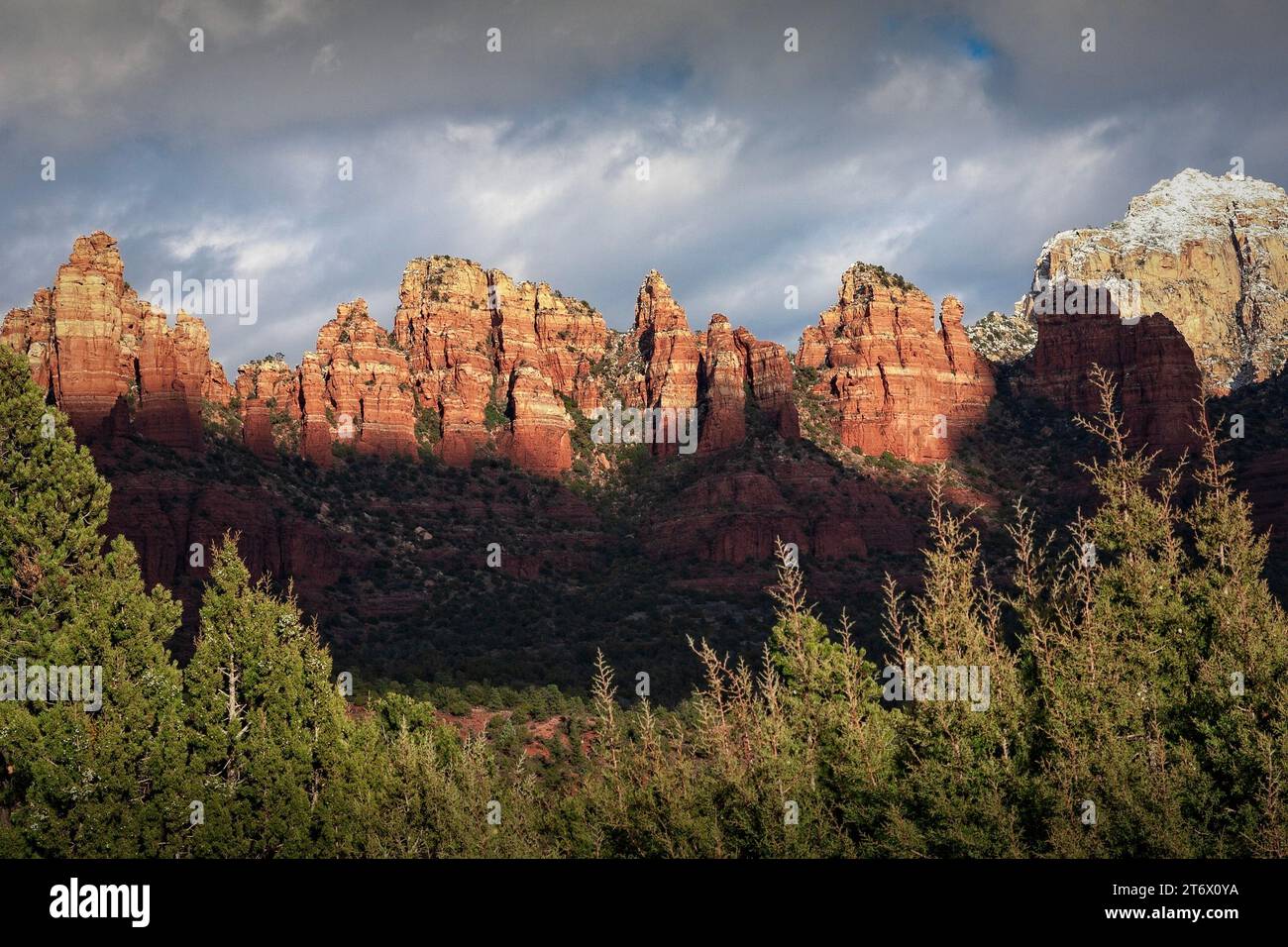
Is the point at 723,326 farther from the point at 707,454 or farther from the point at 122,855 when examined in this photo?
the point at 122,855

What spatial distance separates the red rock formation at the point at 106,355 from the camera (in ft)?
355

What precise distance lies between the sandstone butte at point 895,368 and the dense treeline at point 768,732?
321 ft

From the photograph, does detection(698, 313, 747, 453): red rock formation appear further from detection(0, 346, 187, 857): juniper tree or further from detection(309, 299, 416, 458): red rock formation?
detection(0, 346, 187, 857): juniper tree

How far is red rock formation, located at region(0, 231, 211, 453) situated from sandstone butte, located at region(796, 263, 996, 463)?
7219 centimetres

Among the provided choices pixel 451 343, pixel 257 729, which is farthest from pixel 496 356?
pixel 257 729

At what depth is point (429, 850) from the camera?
38.6 meters

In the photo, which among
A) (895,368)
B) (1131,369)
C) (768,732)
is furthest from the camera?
(895,368)

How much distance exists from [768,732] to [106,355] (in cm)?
9725

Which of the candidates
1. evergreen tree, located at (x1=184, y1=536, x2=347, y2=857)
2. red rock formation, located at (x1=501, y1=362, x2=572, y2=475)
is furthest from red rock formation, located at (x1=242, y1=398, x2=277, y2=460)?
evergreen tree, located at (x1=184, y1=536, x2=347, y2=857)

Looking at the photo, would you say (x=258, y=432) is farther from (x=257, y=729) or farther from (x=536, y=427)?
(x=257, y=729)

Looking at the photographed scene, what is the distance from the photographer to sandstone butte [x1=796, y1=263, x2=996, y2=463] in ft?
450

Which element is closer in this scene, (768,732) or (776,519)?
(768,732)

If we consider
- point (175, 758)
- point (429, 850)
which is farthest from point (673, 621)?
point (175, 758)

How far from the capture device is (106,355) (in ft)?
363
